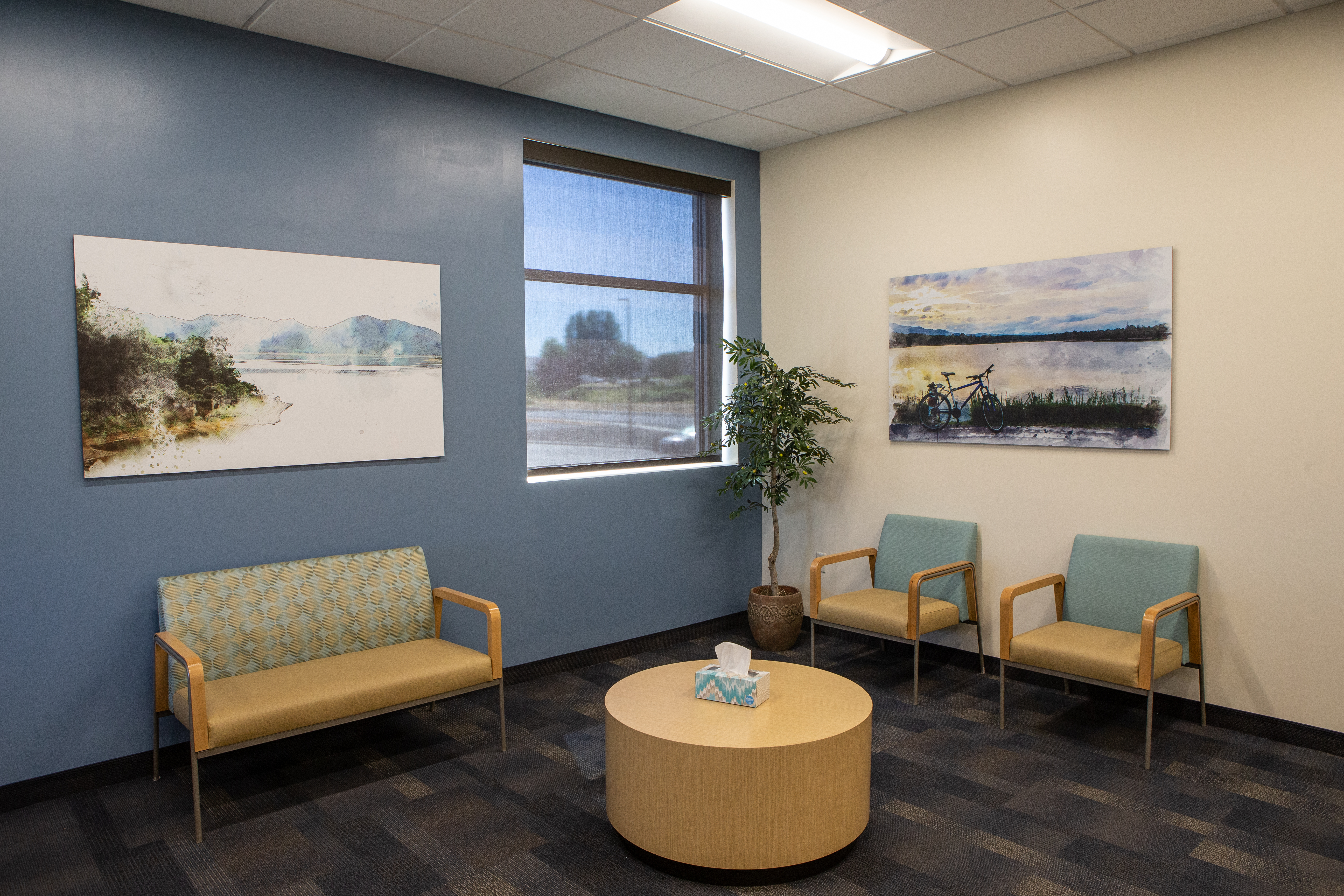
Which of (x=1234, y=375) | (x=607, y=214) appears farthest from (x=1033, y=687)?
(x=607, y=214)

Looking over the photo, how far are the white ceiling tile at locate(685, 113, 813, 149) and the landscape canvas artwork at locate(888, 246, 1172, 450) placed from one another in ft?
3.43

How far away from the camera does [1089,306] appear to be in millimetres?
3824

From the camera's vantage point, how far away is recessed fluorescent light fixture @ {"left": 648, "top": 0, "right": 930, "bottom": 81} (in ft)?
11.0

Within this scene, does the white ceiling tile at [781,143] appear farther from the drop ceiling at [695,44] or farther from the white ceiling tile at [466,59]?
the white ceiling tile at [466,59]

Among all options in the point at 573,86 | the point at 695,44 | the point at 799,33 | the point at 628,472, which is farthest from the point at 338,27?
the point at 628,472

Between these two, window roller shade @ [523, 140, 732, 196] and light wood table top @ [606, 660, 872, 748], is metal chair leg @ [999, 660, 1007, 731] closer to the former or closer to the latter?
light wood table top @ [606, 660, 872, 748]

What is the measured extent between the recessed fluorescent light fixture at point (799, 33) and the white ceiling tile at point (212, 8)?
4.77 ft

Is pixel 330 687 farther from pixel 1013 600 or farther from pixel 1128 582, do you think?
pixel 1128 582

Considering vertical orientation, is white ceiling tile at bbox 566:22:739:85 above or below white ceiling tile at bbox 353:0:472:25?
above

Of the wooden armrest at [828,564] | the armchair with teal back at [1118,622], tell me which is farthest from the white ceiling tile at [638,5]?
the armchair with teal back at [1118,622]

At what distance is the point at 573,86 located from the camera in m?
4.01

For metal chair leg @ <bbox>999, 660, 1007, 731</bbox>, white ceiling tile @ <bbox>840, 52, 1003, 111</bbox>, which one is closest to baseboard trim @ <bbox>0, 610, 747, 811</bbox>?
metal chair leg @ <bbox>999, 660, 1007, 731</bbox>

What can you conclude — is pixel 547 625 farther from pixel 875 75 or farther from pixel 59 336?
pixel 875 75

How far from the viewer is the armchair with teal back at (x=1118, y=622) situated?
3221 mm
